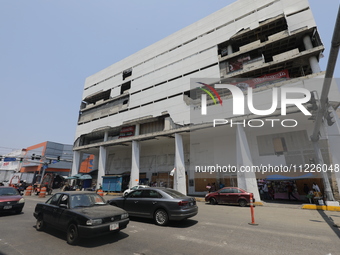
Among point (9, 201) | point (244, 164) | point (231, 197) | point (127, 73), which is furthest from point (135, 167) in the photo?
point (127, 73)

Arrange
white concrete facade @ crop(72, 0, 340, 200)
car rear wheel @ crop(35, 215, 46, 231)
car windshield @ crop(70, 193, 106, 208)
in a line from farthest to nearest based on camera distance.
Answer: white concrete facade @ crop(72, 0, 340, 200)
car rear wheel @ crop(35, 215, 46, 231)
car windshield @ crop(70, 193, 106, 208)

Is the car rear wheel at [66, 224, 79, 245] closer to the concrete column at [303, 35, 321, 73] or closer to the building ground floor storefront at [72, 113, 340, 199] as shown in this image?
the building ground floor storefront at [72, 113, 340, 199]

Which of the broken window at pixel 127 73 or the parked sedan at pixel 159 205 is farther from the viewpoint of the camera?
the broken window at pixel 127 73

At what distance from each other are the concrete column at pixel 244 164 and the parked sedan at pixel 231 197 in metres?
3.54

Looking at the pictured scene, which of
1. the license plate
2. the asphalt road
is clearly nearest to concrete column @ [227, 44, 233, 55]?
the asphalt road

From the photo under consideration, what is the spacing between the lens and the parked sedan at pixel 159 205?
654 cm

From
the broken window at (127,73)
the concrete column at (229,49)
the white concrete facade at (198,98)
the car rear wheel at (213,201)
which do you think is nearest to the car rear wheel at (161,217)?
the car rear wheel at (213,201)

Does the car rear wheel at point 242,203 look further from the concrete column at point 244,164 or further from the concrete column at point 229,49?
the concrete column at point 229,49

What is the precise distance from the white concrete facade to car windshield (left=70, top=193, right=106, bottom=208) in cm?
1444

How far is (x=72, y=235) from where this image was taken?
489cm

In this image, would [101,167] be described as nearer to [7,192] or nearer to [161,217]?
[7,192]

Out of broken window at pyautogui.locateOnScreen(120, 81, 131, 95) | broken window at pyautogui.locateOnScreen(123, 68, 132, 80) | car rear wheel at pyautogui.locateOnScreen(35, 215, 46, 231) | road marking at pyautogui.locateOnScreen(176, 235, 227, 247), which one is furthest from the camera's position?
broken window at pyautogui.locateOnScreen(123, 68, 132, 80)

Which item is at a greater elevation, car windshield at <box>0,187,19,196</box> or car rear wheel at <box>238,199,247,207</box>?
car windshield at <box>0,187,19,196</box>

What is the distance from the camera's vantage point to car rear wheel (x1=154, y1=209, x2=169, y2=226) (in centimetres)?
668
